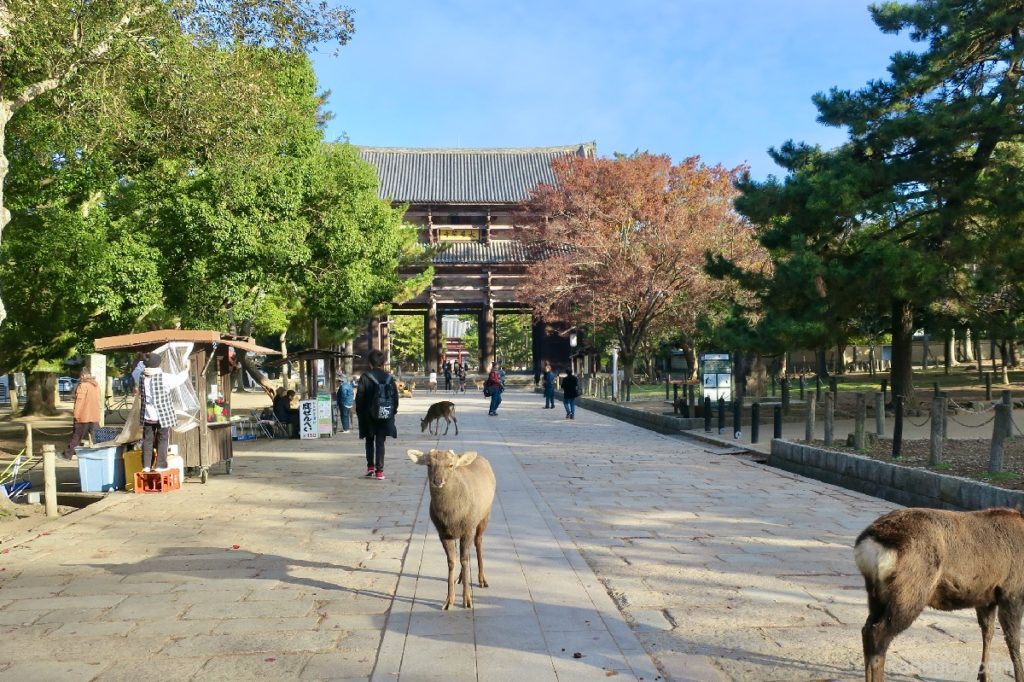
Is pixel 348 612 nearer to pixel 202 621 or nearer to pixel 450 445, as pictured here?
pixel 202 621

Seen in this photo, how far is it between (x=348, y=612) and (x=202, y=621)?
837 mm

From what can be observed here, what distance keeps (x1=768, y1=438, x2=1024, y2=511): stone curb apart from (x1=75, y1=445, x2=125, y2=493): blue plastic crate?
9153 mm

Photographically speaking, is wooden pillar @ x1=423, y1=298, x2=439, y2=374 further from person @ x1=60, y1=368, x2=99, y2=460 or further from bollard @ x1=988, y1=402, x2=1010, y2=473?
bollard @ x1=988, y1=402, x2=1010, y2=473

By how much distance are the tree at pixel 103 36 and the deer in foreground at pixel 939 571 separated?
8.18 m

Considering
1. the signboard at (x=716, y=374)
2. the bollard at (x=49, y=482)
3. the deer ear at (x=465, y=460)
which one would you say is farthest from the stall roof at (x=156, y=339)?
the signboard at (x=716, y=374)

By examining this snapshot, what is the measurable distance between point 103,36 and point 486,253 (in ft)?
123

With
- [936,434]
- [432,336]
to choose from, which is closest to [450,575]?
[936,434]

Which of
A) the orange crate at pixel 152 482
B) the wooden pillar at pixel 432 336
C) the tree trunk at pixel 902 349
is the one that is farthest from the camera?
the wooden pillar at pixel 432 336

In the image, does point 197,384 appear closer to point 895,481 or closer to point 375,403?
point 375,403

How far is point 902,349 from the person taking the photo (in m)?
19.4

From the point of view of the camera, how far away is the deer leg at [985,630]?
391cm

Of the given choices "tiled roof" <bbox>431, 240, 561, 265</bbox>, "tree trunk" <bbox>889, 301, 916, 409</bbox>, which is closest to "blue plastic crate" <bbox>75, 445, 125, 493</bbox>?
"tree trunk" <bbox>889, 301, 916, 409</bbox>

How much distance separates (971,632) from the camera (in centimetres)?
475

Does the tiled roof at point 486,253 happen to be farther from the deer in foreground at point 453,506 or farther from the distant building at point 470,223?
the deer in foreground at point 453,506
